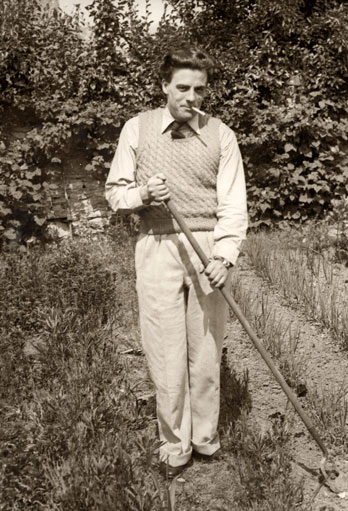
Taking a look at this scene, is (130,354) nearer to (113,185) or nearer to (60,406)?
(60,406)

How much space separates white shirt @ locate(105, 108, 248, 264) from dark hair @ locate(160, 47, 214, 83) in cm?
20

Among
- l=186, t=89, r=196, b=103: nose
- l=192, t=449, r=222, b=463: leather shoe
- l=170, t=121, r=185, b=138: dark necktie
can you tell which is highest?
l=186, t=89, r=196, b=103: nose

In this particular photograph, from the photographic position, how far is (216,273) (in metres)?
2.64

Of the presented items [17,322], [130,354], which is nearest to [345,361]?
[130,354]

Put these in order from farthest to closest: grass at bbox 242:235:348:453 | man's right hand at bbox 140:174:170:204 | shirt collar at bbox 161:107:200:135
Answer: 1. grass at bbox 242:235:348:453
2. shirt collar at bbox 161:107:200:135
3. man's right hand at bbox 140:174:170:204

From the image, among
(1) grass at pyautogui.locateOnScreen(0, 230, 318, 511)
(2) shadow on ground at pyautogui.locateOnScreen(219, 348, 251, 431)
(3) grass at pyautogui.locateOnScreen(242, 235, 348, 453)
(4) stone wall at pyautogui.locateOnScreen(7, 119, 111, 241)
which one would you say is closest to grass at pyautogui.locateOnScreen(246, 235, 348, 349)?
(3) grass at pyautogui.locateOnScreen(242, 235, 348, 453)

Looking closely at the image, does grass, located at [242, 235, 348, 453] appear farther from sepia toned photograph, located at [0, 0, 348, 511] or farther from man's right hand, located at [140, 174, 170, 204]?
man's right hand, located at [140, 174, 170, 204]

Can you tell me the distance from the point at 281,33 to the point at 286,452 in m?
6.60

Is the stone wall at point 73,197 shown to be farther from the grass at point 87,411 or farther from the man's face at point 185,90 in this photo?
the man's face at point 185,90

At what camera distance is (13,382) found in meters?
3.68

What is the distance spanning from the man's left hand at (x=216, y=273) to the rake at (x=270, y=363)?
32 millimetres

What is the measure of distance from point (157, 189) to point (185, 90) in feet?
1.71

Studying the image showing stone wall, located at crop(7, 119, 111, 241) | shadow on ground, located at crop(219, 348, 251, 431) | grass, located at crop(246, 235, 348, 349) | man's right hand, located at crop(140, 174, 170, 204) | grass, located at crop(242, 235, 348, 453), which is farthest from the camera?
stone wall, located at crop(7, 119, 111, 241)

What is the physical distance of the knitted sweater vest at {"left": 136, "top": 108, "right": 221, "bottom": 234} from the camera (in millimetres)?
2756
